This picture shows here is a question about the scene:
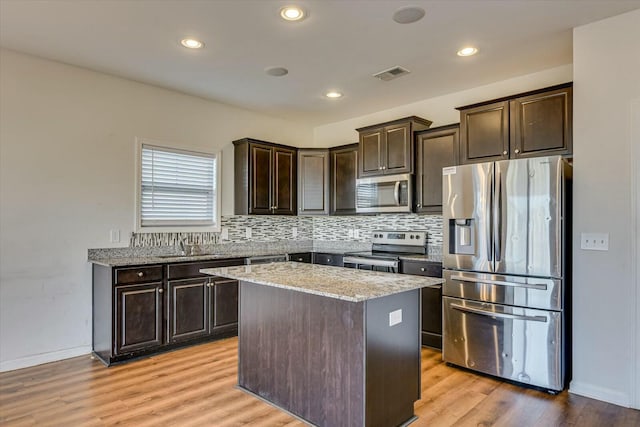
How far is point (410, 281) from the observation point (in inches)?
95.6

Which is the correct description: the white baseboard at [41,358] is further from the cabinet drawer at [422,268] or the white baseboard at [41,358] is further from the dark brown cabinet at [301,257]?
the cabinet drawer at [422,268]

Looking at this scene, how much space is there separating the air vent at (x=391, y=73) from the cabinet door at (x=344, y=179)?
1277mm

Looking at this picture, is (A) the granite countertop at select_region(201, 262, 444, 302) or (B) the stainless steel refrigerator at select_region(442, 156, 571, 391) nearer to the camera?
(A) the granite countertop at select_region(201, 262, 444, 302)

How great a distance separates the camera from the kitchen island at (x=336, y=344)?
2191 mm

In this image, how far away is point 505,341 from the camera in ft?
10.3

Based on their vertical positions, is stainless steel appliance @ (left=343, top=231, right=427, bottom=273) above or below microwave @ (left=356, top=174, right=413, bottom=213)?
below

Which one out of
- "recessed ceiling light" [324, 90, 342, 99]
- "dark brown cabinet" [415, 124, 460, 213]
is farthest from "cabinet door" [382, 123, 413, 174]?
"recessed ceiling light" [324, 90, 342, 99]

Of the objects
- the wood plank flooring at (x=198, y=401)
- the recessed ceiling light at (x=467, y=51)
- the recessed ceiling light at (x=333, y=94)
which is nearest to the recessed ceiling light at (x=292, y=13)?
the recessed ceiling light at (x=467, y=51)

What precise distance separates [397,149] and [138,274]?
3098 mm

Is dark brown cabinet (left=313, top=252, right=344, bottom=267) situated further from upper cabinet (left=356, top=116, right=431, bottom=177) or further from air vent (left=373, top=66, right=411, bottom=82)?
air vent (left=373, top=66, right=411, bottom=82)

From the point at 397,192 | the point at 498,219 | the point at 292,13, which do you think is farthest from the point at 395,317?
the point at 397,192

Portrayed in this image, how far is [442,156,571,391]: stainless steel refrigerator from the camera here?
2.92m

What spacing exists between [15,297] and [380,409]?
3.29 meters

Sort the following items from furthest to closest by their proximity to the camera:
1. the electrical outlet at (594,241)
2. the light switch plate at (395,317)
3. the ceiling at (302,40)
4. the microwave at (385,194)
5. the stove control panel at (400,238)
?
the stove control panel at (400,238)
the microwave at (385,194)
the electrical outlet at (594,241)
the ceiling at (302,40)
the light switch plate at (395,317)
